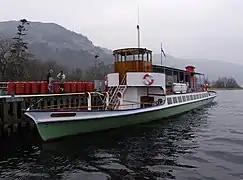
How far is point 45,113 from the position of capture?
15656mm

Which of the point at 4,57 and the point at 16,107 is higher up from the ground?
the point at 4,57

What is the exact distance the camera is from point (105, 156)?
14.0 m

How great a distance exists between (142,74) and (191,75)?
1783 cm

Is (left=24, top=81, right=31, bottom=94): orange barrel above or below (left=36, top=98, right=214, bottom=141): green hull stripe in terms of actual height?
above

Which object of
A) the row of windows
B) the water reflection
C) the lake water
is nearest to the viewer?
the lake water

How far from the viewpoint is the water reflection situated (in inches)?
460

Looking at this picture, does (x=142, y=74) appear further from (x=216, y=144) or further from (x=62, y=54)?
(x=62, y=54)

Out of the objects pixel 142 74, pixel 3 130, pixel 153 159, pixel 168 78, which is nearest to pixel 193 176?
pixel 153 159

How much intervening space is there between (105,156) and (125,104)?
8.08m

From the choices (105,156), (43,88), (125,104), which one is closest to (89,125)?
(105,156)

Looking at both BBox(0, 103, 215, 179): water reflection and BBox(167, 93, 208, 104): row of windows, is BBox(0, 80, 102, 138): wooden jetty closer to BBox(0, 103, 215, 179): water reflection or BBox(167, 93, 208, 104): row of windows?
Answer: BBox(0, 103, 215, 179): water reflection

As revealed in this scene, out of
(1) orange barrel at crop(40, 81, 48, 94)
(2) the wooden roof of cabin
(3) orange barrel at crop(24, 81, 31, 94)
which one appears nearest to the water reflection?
(2) the wooden roof of cabin

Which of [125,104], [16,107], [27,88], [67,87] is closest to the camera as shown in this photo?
[16,107]

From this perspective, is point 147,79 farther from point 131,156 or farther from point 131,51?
point 131,156
